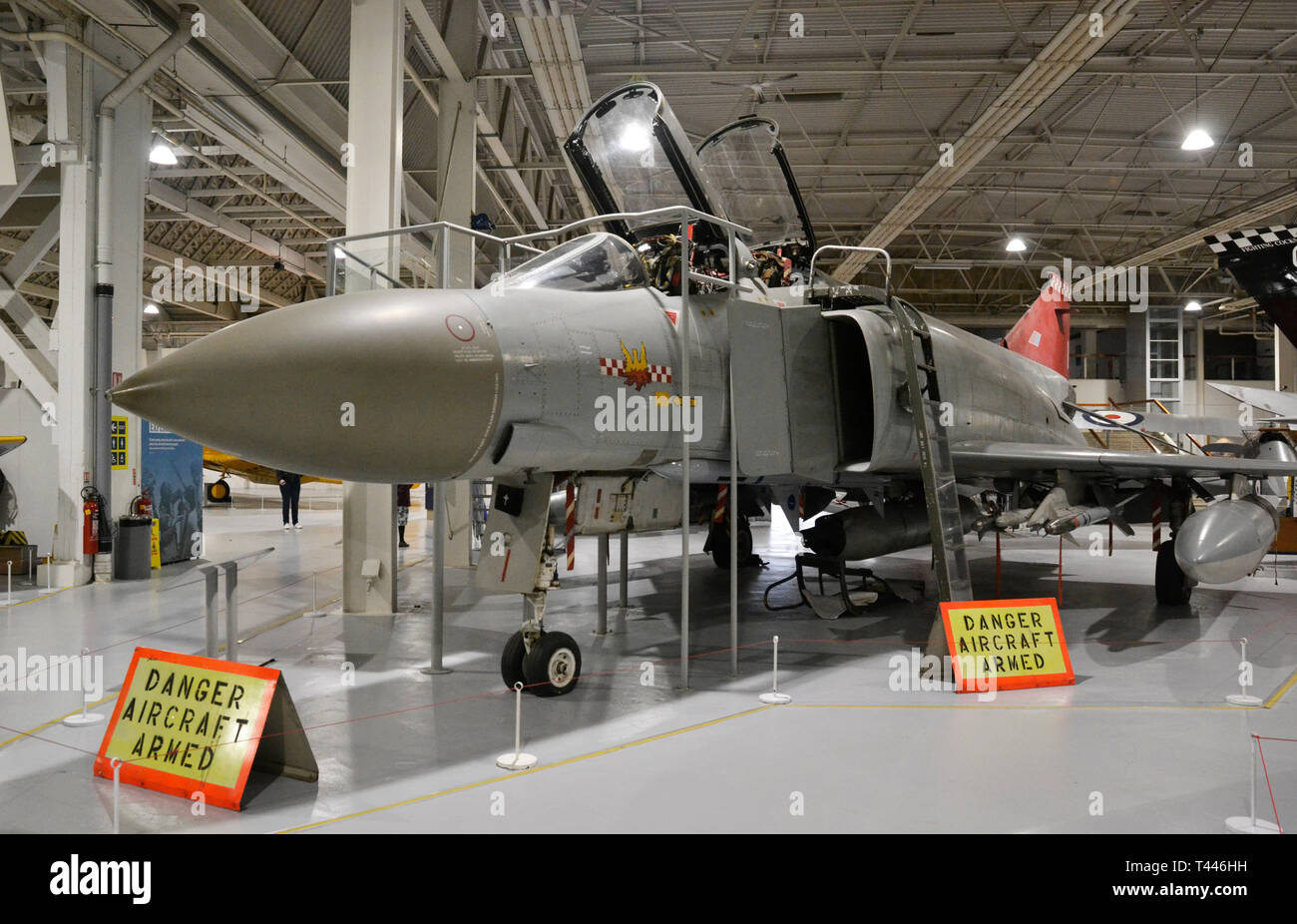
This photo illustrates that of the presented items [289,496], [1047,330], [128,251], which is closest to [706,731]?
[128,251]

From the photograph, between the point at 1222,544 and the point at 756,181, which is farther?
the point at 756,181

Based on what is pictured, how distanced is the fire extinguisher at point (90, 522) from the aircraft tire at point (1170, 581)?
37.2ft

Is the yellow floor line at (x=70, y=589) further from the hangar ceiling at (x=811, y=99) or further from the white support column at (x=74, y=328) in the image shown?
the hangar ceiling at (x=811, y=99)

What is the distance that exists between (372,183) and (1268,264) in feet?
39.0

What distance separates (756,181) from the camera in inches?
313

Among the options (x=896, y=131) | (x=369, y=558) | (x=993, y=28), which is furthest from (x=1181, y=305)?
(x=369, y=558)

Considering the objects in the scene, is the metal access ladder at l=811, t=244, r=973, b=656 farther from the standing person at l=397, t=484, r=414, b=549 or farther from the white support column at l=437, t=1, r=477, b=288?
the standing person at l=397, t=484, r=414, b=549

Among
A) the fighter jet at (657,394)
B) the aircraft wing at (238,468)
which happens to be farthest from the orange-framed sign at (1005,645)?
the aircraft wing at (238,468)

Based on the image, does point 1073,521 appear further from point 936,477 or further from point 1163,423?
point 1163,423

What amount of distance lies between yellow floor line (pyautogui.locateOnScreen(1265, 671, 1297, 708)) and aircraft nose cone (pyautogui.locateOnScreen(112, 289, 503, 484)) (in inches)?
188

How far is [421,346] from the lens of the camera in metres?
3.85

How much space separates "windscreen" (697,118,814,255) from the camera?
7.82m

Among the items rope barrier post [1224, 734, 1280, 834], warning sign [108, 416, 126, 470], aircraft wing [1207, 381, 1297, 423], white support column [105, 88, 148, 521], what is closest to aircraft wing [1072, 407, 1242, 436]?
aircraft wing [1207, 381, 1297, 423]

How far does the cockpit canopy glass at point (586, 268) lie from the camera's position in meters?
4.90
